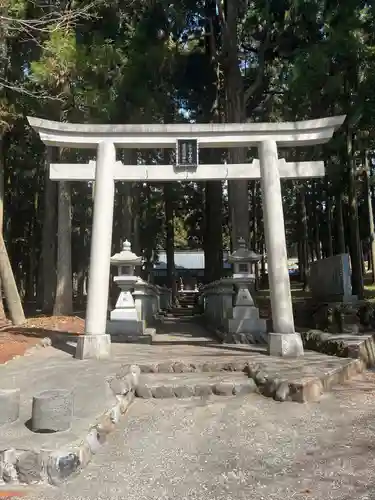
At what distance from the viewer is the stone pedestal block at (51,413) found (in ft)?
15.0

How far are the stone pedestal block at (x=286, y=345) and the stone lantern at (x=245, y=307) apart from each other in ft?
8.97

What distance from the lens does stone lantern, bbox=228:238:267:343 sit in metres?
12.3

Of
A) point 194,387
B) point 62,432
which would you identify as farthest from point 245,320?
point 62,432

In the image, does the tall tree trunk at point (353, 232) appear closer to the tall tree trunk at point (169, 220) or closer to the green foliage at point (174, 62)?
the green foliage at point (174, 62)

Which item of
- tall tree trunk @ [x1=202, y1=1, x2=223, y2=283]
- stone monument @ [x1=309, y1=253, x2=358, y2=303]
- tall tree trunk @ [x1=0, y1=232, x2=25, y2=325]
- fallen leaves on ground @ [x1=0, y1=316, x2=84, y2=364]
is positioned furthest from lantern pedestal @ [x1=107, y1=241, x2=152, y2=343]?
tall tree trunk @ [x1=202, y1=1, x2=223, y2=283]

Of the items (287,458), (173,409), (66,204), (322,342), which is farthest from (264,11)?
(287,458)

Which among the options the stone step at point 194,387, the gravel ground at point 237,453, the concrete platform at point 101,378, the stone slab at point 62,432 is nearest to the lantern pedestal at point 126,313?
the concrete platform at point 101,378

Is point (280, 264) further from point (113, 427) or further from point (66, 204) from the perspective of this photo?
point (66, 204)

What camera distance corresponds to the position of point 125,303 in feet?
43.1

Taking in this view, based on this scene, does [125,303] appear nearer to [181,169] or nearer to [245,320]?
[245,320]

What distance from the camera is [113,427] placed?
549 cm

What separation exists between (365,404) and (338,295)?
28.9 feet

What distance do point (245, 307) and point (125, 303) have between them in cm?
324

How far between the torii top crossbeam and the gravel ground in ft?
16.4
